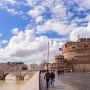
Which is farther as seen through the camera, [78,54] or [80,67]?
[78,54]

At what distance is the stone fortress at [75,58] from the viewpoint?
74.3 metres

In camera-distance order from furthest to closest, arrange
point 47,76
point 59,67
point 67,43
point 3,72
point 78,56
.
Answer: point 3,72, point 67,43, point 78,56, point 59,67, point 47,76

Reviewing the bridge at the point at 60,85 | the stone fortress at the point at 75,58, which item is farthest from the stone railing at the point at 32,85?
the stone fortress at the point at 75,58

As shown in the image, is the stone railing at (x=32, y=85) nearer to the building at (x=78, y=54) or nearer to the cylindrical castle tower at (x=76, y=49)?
the building at (x=78, y=54)

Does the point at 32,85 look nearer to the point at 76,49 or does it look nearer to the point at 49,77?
the point at 49,77

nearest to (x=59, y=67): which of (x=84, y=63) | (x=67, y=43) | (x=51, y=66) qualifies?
(x=51, y=66)

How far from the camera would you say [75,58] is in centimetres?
7856

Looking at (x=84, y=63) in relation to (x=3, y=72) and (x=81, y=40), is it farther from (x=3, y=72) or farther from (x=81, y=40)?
(x=3, y=72)

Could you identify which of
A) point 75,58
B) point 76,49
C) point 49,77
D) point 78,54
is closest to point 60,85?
point 49,77

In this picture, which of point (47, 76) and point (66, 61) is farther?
point (66, 61)

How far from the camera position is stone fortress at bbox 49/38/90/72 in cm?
7427

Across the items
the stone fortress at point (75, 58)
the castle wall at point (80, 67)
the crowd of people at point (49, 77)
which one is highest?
the stone fortress at point (75, 58)

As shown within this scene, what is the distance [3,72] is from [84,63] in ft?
101

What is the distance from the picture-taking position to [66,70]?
7412cm
